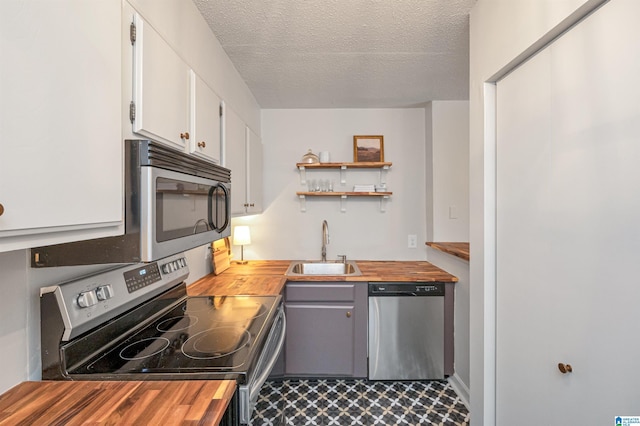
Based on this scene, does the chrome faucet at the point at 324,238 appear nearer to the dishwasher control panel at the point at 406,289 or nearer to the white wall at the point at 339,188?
the white wall at the point at 339,188

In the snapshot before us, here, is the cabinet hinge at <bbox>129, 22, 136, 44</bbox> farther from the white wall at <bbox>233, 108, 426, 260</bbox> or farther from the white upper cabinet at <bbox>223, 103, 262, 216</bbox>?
the white wall at <bbox>233, 108, 426, 260</bbox>

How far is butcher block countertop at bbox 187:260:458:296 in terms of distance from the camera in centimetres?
187

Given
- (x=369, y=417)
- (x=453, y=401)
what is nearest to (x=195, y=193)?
(x=369, y=417)

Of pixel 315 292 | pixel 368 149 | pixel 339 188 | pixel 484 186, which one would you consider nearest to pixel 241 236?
pixel 315 292

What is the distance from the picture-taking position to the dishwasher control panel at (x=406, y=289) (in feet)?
7.42

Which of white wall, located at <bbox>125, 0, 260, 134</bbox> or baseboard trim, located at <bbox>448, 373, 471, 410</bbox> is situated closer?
white wall, located at <bbox>125, 0, 260, 134</bbox>

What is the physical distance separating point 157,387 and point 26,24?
96 centimetres

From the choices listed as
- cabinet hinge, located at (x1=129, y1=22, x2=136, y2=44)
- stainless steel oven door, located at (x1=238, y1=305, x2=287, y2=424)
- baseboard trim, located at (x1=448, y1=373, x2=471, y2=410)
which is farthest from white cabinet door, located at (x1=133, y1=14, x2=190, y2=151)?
baseboard trim, located at (x1=448, y1=373, x2=471, y2=410)

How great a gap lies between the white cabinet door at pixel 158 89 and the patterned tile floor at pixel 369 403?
153cm

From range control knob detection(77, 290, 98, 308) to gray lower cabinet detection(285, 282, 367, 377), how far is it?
1412 mm

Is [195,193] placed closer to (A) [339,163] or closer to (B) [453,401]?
→ (A) [339,163]

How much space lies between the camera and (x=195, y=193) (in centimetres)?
114

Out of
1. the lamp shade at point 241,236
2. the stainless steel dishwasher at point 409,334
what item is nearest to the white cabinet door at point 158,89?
the lamp shade at point 241,236

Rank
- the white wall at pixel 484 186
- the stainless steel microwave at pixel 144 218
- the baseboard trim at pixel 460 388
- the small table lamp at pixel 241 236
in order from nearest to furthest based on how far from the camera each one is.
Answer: the stainless steel microwave at pixel 144 218
the white wall at pixel 484 186
the baseboard trim at pixel 460 388
the small table lamp at pixel 241 236
